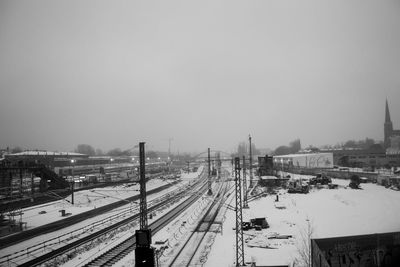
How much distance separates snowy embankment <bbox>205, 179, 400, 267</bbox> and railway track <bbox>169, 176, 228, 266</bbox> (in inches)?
58.6

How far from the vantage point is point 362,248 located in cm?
1678

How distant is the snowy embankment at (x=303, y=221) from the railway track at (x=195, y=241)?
1.49 meters

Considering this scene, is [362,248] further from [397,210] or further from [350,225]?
[397,210]

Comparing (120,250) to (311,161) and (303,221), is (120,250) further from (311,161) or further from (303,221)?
(311,161)

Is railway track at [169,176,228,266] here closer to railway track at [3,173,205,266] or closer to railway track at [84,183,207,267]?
railway track at [84,183,207,267]

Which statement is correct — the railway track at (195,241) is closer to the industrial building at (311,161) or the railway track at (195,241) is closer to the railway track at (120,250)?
the railway track at (120,250)

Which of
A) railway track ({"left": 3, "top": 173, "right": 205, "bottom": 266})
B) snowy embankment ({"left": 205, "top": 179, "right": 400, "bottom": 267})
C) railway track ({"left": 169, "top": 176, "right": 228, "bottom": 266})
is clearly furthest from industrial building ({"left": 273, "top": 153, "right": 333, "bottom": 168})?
railway track ({"left": 3, "top": 173, "right": 205, "bottom": 266})

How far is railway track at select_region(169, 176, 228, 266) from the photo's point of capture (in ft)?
63.8

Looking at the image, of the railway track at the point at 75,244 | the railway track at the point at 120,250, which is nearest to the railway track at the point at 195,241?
the railway track at the point at 120,250

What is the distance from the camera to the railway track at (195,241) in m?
19.4

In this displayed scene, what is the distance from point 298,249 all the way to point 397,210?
61.0ft

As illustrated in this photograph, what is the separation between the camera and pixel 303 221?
28344 millimetres

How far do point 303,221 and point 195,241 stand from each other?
1237 cm

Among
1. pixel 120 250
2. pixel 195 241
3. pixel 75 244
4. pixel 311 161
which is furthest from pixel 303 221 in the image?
pixel 311 161
